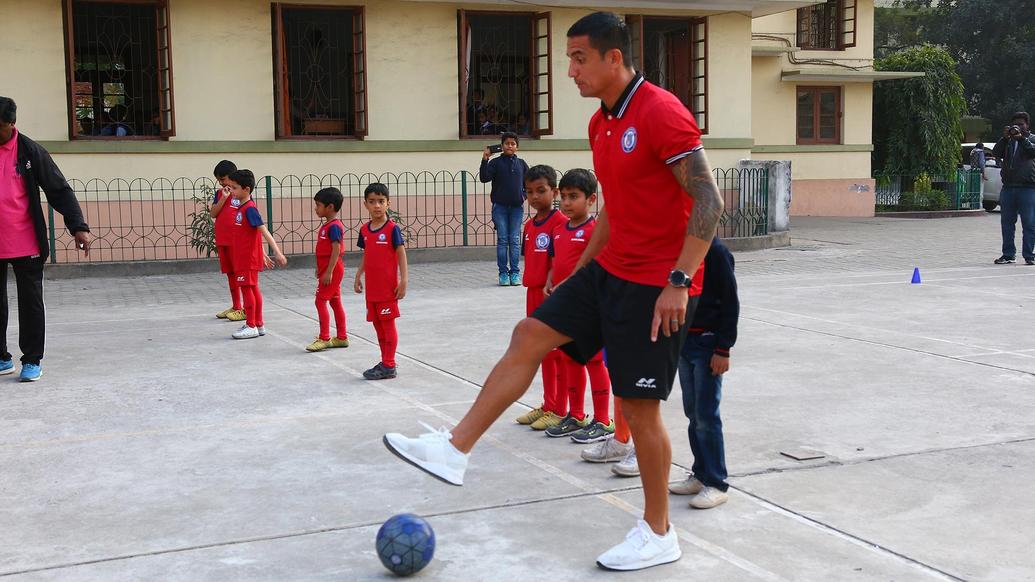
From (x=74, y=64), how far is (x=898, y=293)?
11.6 m

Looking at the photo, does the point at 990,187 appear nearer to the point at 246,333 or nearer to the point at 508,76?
the point at 508,76

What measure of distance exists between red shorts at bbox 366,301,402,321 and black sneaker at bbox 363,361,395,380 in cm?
33

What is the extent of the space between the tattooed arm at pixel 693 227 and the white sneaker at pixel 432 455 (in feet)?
2.76

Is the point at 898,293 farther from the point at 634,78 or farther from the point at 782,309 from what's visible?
the point at 634,78

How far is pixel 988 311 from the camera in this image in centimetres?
1036

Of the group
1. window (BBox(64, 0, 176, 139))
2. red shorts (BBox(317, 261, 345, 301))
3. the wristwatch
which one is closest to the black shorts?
the wristwatch

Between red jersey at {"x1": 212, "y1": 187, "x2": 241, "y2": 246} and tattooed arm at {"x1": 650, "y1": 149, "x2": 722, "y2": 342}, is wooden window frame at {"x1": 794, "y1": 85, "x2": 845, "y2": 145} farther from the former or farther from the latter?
tattooed arm at {"x1": 650, "y1": 149, "x2": 722, "y2": 342}

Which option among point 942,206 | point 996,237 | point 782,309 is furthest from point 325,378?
point 942,206

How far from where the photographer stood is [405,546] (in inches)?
149

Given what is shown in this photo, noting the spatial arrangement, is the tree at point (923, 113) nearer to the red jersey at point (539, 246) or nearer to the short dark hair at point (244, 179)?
the short dark hair at point (244, 179)

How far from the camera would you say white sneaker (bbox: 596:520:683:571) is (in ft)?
12.8

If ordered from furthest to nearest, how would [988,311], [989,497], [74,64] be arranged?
[74,64], [988,311], [989,497]

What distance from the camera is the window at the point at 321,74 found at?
1708cm

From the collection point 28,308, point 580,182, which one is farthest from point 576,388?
point 28,308
